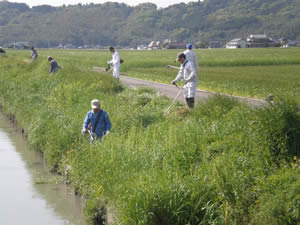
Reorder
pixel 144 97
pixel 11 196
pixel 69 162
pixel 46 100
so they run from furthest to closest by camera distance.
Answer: pixel 46 100, pixel 144 97, pixel 11 196, pixel 69 162

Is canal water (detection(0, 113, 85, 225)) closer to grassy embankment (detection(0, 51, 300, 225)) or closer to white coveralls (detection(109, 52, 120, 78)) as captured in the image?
grassy embankment (detection(0, 51, 300, 225))

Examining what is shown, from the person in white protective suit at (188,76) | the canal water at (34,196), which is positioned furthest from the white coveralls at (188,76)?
the canal water at (34,196)

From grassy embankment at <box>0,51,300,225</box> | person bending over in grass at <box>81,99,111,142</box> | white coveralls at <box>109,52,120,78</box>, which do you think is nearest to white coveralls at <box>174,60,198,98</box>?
grassy embankment at <box>0,51,300,225</box>

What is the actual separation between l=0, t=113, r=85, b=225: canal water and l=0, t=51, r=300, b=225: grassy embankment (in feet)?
Answer: 2.15

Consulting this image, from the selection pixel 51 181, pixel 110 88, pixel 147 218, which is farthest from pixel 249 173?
pixel 110 88

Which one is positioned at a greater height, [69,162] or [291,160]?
[291,160]

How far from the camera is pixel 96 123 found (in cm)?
1110

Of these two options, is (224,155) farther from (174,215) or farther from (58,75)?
(58,75)

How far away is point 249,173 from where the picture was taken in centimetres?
767

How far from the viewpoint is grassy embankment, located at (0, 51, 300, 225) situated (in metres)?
7.08

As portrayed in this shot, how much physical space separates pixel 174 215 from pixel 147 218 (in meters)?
0.42

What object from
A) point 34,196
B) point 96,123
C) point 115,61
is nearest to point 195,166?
point 96,123

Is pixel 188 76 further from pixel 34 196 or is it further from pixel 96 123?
pixel 34 196

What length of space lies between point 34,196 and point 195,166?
5.20 m
